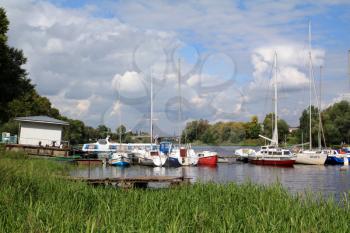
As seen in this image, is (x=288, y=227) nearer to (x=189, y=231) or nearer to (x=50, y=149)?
(x=189, y=231)

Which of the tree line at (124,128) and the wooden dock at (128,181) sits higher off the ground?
the tree line at (124,128)

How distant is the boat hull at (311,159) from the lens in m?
78.6

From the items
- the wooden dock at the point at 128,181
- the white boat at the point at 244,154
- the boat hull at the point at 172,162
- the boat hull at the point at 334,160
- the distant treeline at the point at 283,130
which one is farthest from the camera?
the distant treeline at the point at 283,130

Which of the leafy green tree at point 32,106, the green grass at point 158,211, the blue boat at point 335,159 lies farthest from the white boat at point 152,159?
the green grass at point 158,211

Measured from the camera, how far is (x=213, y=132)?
168 meters

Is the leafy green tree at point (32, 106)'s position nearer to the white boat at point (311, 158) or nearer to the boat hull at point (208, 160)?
the boat hull at point (208, 160)

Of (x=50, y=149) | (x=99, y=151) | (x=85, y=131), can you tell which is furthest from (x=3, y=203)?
(x=85, y=131)

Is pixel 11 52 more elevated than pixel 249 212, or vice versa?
pixel 11 52

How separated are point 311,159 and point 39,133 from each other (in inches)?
1697

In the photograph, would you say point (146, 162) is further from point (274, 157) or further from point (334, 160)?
point (334, 160)

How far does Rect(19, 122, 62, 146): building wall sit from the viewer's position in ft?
206

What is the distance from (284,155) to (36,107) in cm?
4683

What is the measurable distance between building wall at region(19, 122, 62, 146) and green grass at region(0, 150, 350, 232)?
140 feet

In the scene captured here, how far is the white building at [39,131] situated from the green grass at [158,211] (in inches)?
1659
